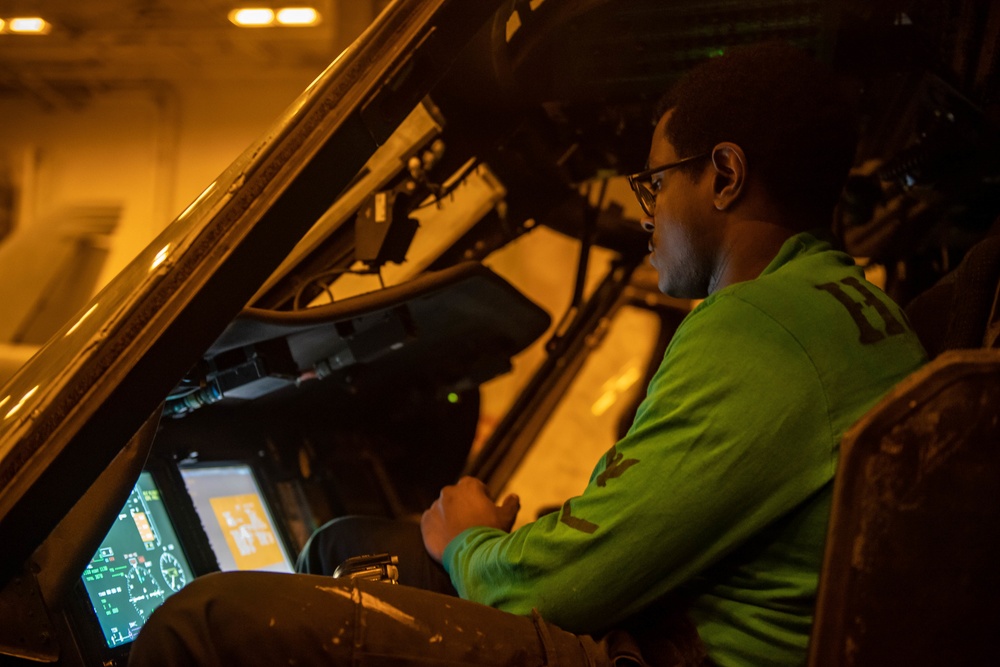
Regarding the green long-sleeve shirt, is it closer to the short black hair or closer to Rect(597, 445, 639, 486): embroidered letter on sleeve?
Rect(597, 445, 639, 486): embroidered letter on sleeve

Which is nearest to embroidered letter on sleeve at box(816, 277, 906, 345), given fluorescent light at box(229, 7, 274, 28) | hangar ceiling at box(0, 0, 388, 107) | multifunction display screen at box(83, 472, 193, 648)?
multifunction display screen at box(83, 472, 193, 648)

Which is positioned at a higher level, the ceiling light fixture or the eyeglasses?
the ceiling light fixture

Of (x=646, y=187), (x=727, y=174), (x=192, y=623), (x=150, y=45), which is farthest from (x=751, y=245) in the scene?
(x=150, y=45)

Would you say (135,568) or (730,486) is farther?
(135,568)

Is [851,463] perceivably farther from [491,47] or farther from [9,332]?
[9,332]

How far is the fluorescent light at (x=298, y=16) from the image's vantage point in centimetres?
516

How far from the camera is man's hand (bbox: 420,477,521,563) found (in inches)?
51.0

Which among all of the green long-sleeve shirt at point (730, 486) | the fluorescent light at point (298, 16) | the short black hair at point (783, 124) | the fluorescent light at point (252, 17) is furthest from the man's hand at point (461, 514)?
the fluorescent light at point (252, 17)

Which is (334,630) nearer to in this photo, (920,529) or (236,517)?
(920,529)

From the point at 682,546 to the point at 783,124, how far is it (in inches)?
27.5

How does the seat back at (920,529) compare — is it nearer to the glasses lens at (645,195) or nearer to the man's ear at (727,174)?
the man's ear at (727,174)

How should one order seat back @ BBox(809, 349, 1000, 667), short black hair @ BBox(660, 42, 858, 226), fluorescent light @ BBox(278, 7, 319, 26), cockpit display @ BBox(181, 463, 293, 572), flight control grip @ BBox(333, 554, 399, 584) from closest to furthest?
seat back @ BBox(809, 349, 1000, 667) → flight control grip @ BBox(333, 554, 399, 584) → short black hair @ BBox(660, 42, 858, 226) → cockpit display @ BBox(181, 463, 293, 572) → fluorescent light @ BBox(278, 7, 319, 26)

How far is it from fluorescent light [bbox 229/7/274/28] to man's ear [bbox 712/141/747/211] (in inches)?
183

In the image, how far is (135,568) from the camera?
1.43 m
